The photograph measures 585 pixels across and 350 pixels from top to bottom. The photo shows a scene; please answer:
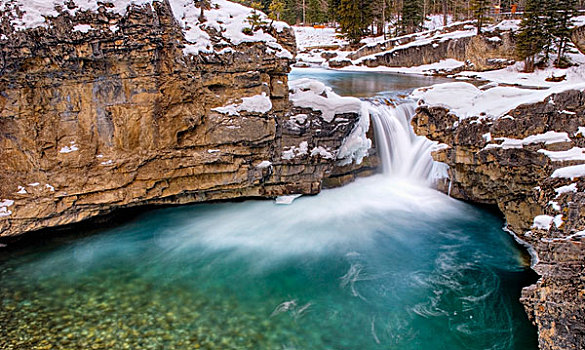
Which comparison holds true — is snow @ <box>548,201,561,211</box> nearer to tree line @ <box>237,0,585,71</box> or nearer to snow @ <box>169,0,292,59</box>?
snow @ <box>169,0,292,59</box>

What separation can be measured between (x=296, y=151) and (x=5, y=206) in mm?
7156

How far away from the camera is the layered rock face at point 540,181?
563 centimetres

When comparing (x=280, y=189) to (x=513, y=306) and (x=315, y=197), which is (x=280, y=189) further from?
(x=513, y=306)

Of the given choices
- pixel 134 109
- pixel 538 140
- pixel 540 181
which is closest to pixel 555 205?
pixel 540 181

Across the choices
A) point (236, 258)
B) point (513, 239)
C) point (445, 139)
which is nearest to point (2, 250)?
point (236, 258)

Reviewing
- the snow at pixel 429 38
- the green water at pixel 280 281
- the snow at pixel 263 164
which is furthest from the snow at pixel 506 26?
the snow at pixel 263 164

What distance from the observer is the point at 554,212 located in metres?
6.09

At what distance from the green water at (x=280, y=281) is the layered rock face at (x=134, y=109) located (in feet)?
4.00

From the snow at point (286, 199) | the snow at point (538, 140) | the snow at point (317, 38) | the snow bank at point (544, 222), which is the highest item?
the snow at point (317, 38)

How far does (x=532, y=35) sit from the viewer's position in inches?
918

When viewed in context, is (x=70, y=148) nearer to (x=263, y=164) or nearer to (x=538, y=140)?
(x=263, y=164)

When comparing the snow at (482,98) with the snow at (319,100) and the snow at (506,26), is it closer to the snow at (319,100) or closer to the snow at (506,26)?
the snow at (319,100)

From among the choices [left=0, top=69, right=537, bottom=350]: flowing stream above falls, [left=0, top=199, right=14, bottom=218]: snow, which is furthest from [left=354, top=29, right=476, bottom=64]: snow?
[left=0, top=199, right=14, bottom=218]: snow

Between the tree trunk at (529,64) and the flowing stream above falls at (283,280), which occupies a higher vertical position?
the tree trunk at (529,64)
